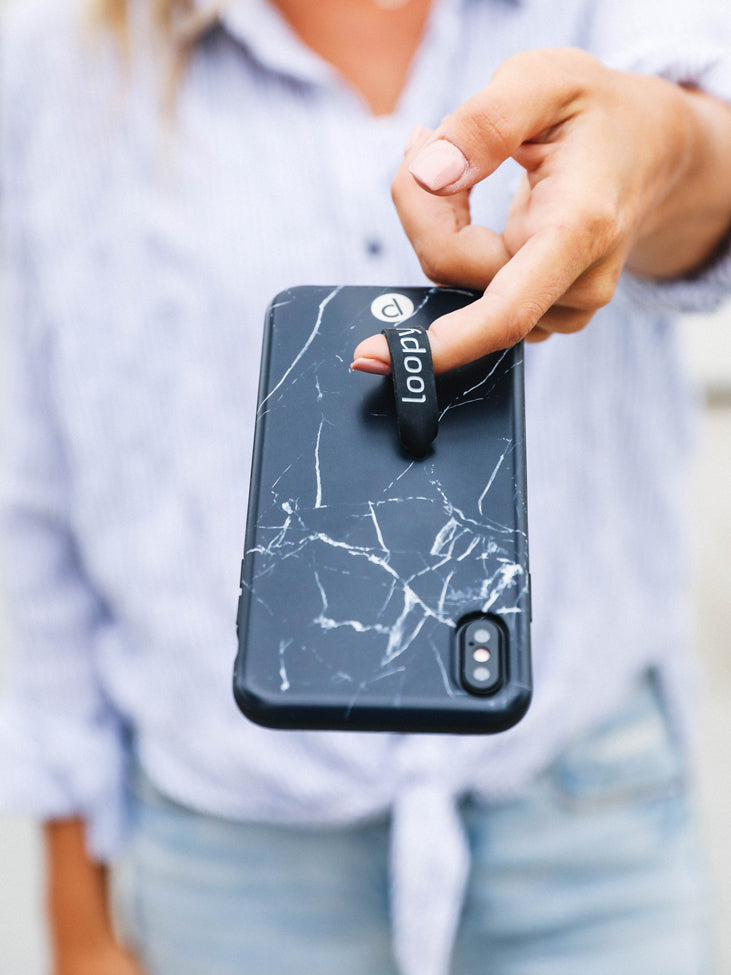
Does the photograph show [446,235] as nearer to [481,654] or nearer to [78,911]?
[481,654]

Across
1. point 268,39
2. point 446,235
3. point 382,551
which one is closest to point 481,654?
point 382,551

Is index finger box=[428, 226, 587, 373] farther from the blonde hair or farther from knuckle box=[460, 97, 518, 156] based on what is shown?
the blonde hair

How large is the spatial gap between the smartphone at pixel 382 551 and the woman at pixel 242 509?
19 centimetres

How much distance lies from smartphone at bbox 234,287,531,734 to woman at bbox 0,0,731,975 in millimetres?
194

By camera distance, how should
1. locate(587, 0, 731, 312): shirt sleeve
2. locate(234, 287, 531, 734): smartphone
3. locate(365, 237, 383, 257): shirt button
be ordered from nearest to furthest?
locate(234, 287, 531, 734): smartphone, locate(587, 0, 731, 312): shirt sleeve, locate(365, 237, 383, 257): shirt button

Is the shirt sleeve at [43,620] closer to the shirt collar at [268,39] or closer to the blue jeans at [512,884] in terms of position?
the blue jeans at [512,884]

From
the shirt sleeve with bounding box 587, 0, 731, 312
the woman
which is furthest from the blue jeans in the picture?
the shirt sleeve with bounding box 587, 0, 731, 312

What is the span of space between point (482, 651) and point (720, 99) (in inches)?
11.7

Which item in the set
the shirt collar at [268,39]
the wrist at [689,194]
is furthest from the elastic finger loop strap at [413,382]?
the shirt collar at [268,39]

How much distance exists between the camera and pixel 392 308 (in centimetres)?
38

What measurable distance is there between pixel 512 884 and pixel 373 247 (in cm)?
42

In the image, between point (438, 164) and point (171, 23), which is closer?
point (438, 164)

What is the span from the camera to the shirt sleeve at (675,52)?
44 centimetres

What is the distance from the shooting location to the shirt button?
0.56 metres
